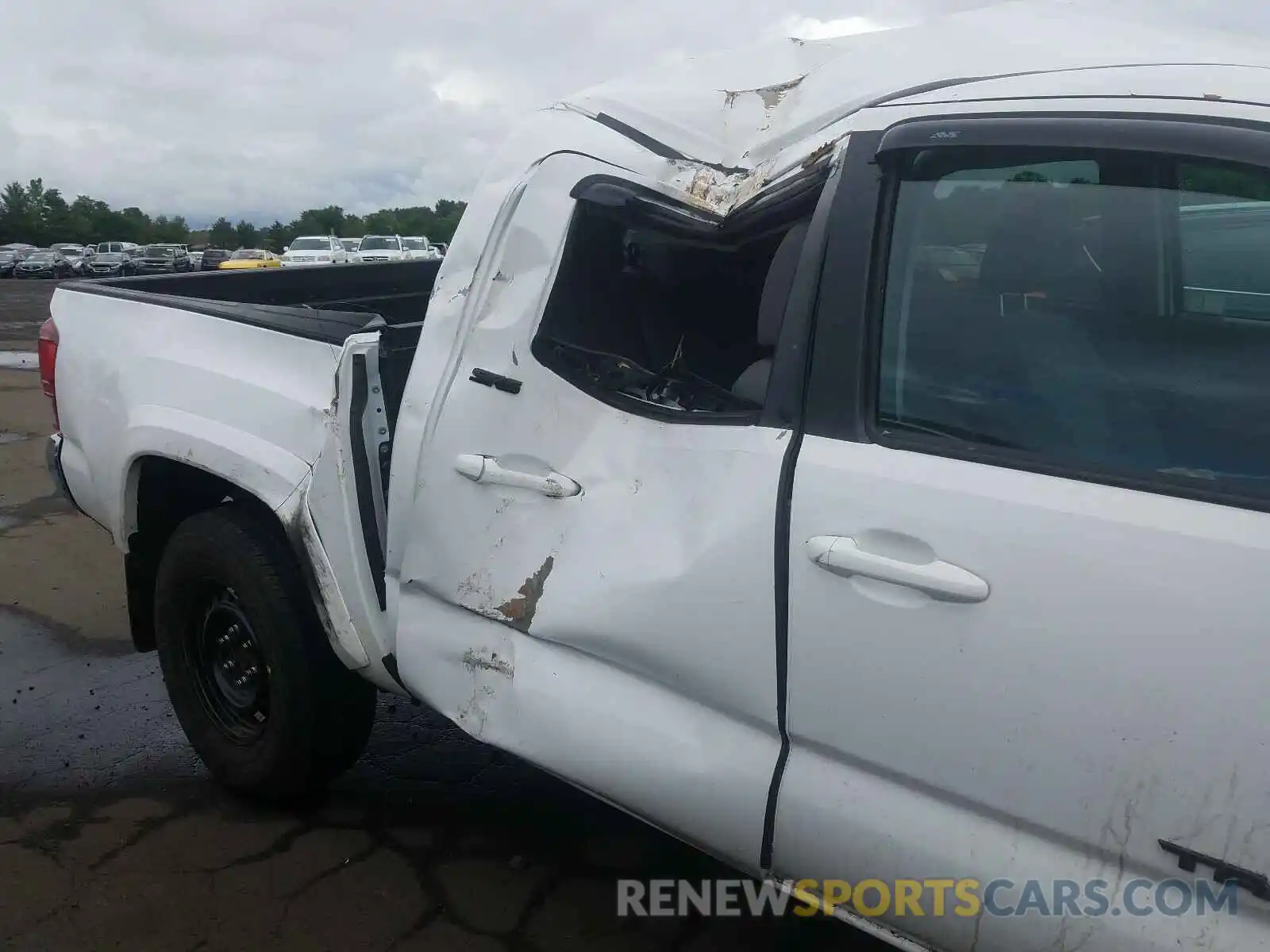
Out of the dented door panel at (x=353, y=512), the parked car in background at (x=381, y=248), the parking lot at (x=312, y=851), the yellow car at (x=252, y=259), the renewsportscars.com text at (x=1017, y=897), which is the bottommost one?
the parking lot at (x=312, y=851)

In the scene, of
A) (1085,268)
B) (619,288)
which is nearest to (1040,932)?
(1085,268)

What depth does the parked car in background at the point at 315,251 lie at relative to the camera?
29141mm

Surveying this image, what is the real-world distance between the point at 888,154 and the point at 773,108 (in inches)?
26.4

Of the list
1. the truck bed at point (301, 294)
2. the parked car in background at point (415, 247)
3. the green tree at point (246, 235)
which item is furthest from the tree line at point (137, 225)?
the truck bed at point (301, 294)

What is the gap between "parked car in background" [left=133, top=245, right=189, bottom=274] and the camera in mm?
44781

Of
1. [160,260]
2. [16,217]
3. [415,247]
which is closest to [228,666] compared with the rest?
[415,247]

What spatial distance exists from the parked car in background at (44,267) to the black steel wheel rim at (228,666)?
4597cm

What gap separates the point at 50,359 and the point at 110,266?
4777cm

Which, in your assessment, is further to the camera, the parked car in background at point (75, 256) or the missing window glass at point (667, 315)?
the parked car in background at point (75, 256)

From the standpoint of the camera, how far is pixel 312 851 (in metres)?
2.86

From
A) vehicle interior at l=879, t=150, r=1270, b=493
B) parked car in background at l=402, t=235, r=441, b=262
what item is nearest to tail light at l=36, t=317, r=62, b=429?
vehicle interior at l=879, t=150, r=1270, b=493

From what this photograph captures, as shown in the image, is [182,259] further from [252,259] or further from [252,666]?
[252,666]

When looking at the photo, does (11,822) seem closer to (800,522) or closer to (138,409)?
(138,409)

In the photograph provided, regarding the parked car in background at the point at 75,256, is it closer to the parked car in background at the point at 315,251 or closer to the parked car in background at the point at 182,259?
the parked car in background at the point at 182,259
